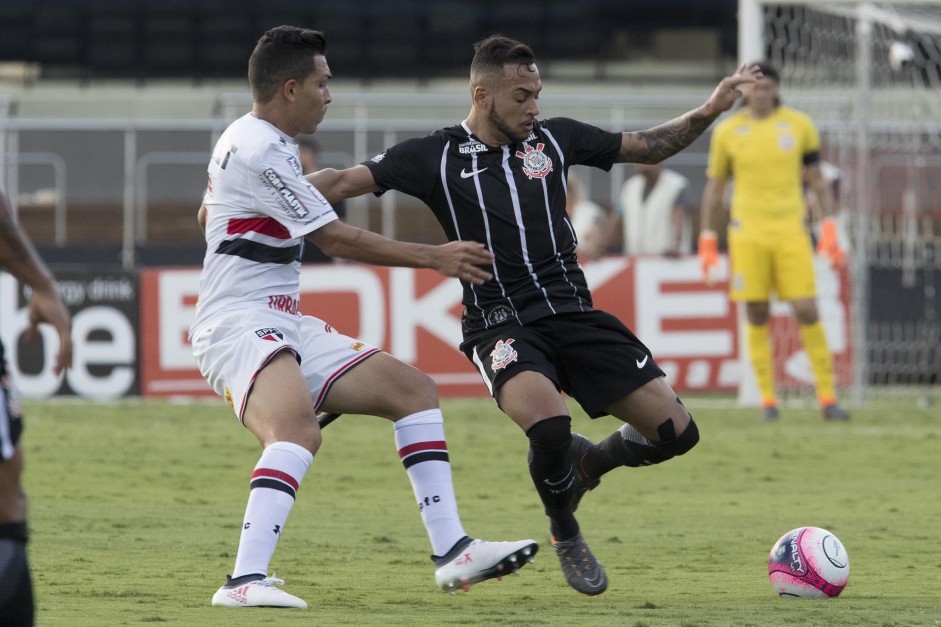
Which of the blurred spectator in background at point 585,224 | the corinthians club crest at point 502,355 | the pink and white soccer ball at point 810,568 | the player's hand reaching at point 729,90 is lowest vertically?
the blurred spectator in background at point 585,224

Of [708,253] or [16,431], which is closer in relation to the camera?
[16,431]

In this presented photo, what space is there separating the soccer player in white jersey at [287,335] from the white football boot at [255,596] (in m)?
0.01

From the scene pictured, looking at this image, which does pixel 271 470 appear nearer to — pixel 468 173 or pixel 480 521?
pixel 468 173

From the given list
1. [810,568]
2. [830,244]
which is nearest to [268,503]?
[810,568]

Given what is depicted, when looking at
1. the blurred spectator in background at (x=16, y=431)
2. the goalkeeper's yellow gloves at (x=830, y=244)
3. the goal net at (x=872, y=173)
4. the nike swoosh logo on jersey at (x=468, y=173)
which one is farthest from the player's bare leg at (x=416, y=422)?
the goal net at (x=872, y=173)

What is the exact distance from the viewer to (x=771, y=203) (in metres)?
12.2

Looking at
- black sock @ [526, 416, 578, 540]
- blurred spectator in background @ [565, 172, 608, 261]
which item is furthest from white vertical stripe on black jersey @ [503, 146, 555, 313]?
blurred spectator in background @ [565, 172, 608, 261]

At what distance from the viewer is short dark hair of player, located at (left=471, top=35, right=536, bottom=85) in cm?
609

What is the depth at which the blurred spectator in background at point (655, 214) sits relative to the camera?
14.9m

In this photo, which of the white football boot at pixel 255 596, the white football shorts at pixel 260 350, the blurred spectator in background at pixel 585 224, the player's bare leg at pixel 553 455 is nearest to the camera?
the white football boot at pixel 255 596

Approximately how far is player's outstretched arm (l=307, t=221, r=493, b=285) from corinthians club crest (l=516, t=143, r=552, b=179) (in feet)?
2.48

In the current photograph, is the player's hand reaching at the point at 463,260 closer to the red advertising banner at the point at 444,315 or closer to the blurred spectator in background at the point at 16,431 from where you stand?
the blurred spectator in background at the point at 16,431

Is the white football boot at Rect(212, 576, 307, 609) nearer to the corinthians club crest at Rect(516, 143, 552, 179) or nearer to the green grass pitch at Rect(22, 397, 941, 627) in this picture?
the green grass pitch at Rect(22, 397, 941, 627)

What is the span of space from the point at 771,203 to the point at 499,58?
653 cm
